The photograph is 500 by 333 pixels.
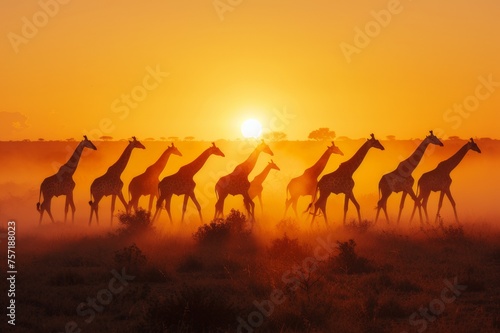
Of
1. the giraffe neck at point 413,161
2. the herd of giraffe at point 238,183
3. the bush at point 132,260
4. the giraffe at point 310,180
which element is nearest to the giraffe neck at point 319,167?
the giraffe at point 310,180

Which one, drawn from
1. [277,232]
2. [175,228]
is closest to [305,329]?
[277,232]

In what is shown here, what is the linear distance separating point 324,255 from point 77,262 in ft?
18.9

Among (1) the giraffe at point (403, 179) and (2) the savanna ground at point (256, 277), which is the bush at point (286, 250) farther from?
(1) the giraffe at point (403, 179)

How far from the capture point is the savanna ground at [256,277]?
33.6 feet

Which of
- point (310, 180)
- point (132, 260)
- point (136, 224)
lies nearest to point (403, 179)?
point (310, 180)

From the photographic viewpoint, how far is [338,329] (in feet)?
32.4

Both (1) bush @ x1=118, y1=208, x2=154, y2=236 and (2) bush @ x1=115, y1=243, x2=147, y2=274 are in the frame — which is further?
(1) bush @ x1=118, y1=208, x2=154, y2=236

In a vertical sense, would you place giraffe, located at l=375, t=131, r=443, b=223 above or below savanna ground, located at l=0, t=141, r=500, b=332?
above

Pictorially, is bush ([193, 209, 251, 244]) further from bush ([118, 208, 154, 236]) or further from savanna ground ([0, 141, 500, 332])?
bush ([118, 208, 154, 236])

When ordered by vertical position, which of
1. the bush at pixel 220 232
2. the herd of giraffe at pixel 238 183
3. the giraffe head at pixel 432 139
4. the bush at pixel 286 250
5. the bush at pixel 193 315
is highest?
the giraffe head at pixel 432 139

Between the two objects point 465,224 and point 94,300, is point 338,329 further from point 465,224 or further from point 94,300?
point 465,224

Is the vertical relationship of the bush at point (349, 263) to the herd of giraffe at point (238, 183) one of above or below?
below

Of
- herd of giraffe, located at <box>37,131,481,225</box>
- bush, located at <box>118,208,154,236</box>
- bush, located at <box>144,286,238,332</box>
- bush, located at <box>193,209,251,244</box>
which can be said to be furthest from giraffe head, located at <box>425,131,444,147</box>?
bush, located at <box>144,286,238,332</box>

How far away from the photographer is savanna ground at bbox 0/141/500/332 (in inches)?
403
